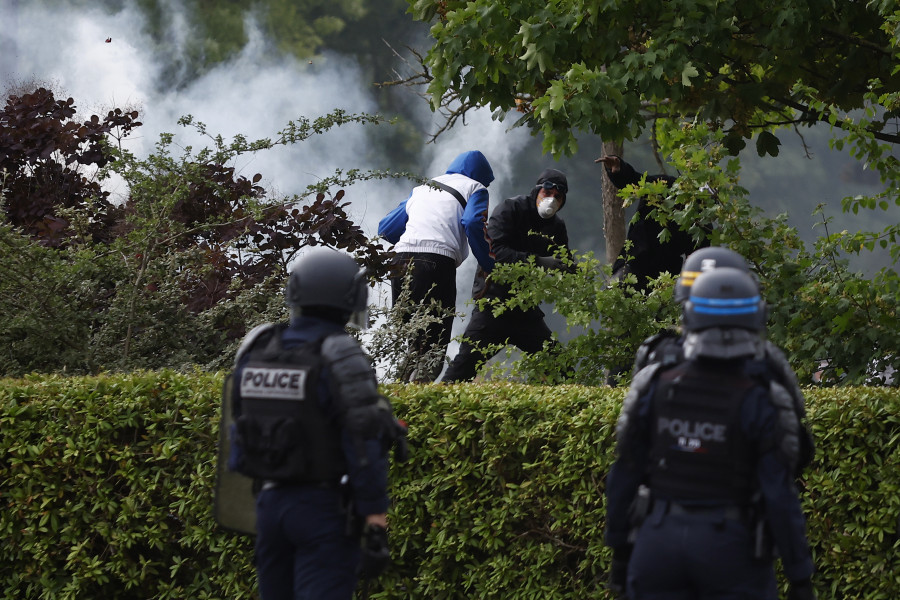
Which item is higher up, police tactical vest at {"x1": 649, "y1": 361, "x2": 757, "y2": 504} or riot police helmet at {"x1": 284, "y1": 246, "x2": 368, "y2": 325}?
riot police helmet at {"x1": 284, "y1": 246, "x2": 368, "y2": 325}

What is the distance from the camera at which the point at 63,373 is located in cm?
679

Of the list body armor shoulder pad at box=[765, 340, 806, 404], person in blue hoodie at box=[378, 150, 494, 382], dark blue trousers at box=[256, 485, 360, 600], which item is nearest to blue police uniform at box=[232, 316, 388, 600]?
dark blue trousers at box=[256, 485, 360, 600]

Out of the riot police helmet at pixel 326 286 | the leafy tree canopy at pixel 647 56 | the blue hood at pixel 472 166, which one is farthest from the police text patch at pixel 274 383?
the blue hood at pixel 472 166

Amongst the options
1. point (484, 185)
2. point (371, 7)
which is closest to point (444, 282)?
point (484, 185)

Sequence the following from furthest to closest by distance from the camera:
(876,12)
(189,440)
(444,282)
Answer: (444,282) → (876,12) → (189,440)

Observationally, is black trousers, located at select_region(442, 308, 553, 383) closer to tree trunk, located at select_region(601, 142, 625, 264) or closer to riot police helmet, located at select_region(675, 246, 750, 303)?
tree trunk, located at select_region(601, 142, 625, 264)

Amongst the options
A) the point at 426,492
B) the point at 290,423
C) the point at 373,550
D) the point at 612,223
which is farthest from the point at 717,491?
the point at 612,223

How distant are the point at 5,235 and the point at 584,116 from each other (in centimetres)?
367

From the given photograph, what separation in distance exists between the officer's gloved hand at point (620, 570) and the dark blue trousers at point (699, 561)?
0.23 metres

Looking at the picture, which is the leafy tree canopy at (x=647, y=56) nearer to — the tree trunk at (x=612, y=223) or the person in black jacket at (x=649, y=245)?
the person in black jacket at (x=649, y=245)

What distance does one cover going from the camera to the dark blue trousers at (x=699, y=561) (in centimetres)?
309

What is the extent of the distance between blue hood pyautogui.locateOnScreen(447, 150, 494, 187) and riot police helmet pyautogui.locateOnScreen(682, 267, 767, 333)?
16.6 feet

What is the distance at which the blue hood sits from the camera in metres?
8.18

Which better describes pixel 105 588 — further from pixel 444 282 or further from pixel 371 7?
pixel 371 7
